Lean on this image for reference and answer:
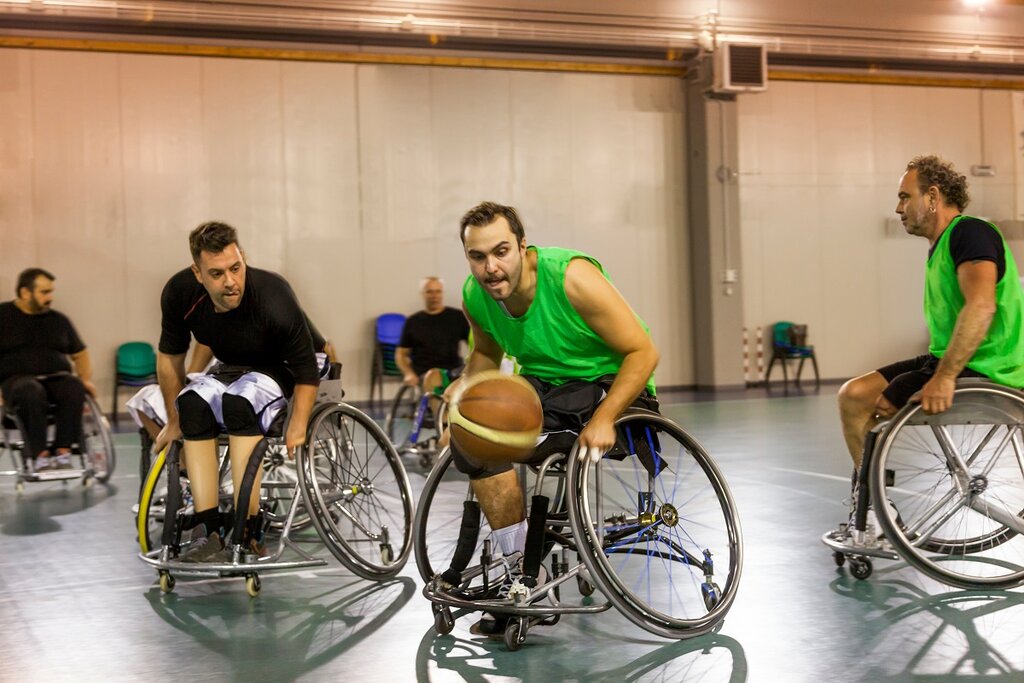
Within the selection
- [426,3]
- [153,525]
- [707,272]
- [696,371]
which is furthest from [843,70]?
[153,525]

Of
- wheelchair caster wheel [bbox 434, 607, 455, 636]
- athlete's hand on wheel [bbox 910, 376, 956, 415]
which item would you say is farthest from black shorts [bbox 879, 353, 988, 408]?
wheelchair caster wheel [bbox 434, 607, 455, 636]

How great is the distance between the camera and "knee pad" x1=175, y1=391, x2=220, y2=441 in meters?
3.62

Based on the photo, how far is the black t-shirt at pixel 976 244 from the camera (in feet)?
10.9

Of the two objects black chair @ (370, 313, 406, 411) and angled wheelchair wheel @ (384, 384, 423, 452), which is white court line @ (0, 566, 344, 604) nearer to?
angled wheelchair wheel @ (384, 384, 423, 452)

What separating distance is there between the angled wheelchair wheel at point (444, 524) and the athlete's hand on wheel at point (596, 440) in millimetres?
383

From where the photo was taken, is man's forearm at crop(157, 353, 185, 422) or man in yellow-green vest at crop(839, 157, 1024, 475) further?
man's forearm at crop(157, 353, 185, 422)

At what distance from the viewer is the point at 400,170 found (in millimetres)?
11789

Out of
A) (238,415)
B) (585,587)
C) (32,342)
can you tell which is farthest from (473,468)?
(32,342)

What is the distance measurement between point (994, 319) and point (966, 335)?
8.4 inches

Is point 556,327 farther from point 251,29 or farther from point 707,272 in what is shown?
point 707,272

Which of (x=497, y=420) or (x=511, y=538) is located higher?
(x=497, y=420)

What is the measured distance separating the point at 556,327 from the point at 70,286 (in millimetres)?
8810

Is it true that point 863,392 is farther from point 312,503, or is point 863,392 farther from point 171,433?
point 171,433

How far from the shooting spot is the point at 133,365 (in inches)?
422
